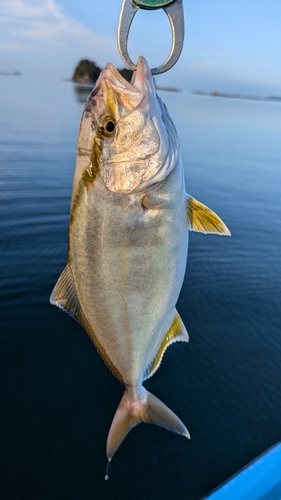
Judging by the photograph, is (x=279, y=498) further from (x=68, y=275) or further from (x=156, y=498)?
(x=68, y=275)

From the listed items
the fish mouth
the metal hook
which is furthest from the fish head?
the metal hook

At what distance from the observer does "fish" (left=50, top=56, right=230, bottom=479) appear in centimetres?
184

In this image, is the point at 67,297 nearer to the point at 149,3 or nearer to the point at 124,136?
the point at 124,136

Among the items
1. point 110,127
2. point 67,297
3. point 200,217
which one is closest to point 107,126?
point 110,127

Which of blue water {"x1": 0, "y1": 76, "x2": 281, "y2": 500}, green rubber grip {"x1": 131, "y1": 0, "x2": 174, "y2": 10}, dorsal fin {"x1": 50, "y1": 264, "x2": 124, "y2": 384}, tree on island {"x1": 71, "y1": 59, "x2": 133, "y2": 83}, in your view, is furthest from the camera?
tree on island {"x1": 71, "y1": 59, "x2": 133, "y2": 83}

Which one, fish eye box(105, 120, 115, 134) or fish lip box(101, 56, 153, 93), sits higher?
fish lip box(101, 56, 153, 93)

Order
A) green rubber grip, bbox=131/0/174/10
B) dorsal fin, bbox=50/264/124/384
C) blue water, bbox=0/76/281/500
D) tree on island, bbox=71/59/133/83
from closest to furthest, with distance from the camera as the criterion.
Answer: green rubber grip, bbox=131/0/174/10, dorsal fin, bbox=50/264/124/384, blue water, bbox=0/76/281/500, tree on island, bbox=71/59/133/83

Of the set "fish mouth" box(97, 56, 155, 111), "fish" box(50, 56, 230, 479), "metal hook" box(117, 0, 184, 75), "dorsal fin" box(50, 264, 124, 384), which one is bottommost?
"dorsal fin" box(50, 264, 124, 384)

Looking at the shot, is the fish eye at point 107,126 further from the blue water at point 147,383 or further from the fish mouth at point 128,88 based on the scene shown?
the blue water at point 147,383

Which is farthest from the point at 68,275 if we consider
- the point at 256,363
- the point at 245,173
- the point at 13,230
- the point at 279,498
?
the point at 245,173

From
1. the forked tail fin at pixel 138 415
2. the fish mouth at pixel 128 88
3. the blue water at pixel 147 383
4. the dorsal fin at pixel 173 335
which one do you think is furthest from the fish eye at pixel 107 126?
the blue water at pixel 147 383

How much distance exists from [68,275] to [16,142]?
47.3ft

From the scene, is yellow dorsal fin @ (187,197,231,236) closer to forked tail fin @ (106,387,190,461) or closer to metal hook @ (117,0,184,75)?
metal hook @ (117,0,184,75)

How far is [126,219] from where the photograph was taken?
1.87m
